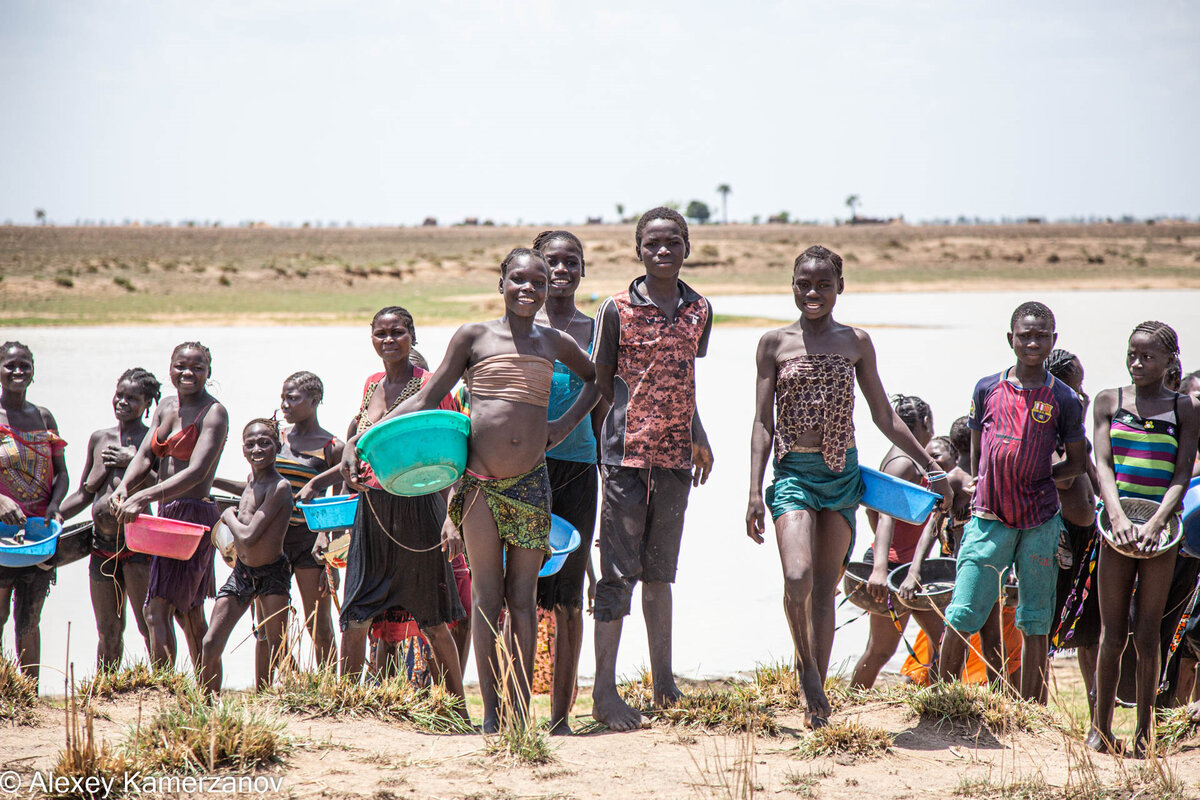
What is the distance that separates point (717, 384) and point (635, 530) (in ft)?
42.2

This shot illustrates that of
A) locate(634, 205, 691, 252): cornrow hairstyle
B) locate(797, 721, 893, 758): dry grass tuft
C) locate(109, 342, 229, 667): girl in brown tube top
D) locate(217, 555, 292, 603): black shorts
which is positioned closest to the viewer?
locate(797, 721, 893, 758): dry grass tuft

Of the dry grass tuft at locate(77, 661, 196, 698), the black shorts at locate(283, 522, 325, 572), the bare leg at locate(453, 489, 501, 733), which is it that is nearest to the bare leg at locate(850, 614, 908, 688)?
the bare leg at locate(453, 489, 501, 733)

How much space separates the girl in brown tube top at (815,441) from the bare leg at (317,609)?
8.43ft

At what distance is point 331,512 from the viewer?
509 centimetres

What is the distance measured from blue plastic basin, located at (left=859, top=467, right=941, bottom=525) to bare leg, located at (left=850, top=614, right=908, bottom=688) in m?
1.42

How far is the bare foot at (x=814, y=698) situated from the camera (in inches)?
170

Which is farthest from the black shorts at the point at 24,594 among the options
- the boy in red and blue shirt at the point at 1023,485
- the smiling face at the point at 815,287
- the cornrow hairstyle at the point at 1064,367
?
the cornrow hairstyle at the point at 1064,367

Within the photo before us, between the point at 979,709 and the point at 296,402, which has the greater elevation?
the point at 296,402

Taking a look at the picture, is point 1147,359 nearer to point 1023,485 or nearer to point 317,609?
point 1023,485

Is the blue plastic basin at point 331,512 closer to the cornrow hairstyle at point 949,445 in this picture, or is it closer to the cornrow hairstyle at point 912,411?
the cornrow hairstyle at point 912,411

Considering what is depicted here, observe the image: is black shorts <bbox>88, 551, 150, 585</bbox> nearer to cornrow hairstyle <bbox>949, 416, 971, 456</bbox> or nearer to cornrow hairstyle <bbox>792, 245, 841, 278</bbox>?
cornrow hairstyle <bbox>792, 245, 841, 278</bbox>

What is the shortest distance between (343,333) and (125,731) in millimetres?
20759

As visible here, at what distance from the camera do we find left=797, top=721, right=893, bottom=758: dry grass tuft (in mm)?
4133

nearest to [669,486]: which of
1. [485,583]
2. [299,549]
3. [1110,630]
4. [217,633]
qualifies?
[485,583]
